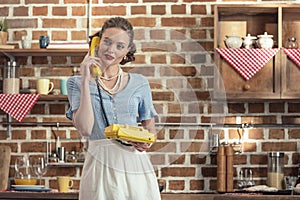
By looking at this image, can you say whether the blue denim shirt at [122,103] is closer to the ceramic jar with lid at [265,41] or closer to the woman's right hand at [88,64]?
the woman's right hand at [88,64]

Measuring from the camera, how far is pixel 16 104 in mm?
4734

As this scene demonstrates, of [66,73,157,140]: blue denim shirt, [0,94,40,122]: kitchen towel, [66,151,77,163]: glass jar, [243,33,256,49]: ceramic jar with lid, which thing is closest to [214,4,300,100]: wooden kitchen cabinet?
[243,33,256,49]: ceramic jar with lid

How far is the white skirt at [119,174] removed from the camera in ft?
8.73

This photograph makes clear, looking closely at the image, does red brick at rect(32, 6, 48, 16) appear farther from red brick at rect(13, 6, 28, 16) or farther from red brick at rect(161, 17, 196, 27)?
red brick at rect(161, 17, 196, 27)

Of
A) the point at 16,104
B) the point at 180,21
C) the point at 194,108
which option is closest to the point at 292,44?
the point at 180,21

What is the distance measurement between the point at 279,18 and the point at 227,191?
113 centimetres

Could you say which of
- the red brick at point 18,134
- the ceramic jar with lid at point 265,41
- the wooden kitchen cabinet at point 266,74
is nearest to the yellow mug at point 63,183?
the red brick at point 18,134

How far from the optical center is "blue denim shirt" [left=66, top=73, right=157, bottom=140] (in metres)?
2.67

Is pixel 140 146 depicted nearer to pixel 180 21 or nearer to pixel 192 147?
pixel 192 147

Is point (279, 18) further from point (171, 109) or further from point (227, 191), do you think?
point (171, 109)

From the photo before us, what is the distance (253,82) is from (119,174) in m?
2.06

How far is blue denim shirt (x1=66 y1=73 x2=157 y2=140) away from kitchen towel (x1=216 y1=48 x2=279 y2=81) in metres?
1.83

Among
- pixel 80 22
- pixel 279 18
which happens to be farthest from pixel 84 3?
pixel 279 18

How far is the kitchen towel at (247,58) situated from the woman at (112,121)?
1873 mm
